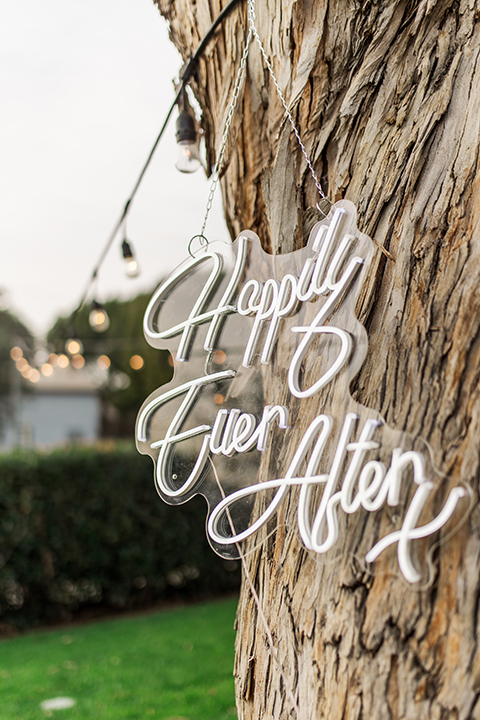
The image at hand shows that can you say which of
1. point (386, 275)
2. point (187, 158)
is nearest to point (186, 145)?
point (187, 158)

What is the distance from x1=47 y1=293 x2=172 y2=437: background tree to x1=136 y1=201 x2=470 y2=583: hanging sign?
14762 mm

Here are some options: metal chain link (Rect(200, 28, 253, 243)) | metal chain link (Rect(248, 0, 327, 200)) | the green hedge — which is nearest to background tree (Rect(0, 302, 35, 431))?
the green hedge

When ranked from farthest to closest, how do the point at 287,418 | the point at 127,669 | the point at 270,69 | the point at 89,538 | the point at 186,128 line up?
the point at 89,538 → the point at 127,669 → the point at 186,128 → the point at 270,69 → the point at 287,418

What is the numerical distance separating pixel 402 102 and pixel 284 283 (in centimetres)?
61

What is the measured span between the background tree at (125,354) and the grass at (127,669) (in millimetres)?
11212

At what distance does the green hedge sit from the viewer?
551 cm

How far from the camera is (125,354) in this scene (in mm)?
18750

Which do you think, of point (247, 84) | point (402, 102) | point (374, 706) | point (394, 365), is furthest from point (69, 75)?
point (374, 706)

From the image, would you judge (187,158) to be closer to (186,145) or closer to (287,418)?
(186,145)

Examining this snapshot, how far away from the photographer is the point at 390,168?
1.50m

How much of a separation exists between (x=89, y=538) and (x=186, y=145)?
191 inches

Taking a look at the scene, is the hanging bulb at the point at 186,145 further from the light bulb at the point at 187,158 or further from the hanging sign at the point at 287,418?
the hanging sign at the point at 287,418

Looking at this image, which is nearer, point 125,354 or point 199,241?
point 199,241

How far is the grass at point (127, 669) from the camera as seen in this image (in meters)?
3.52
